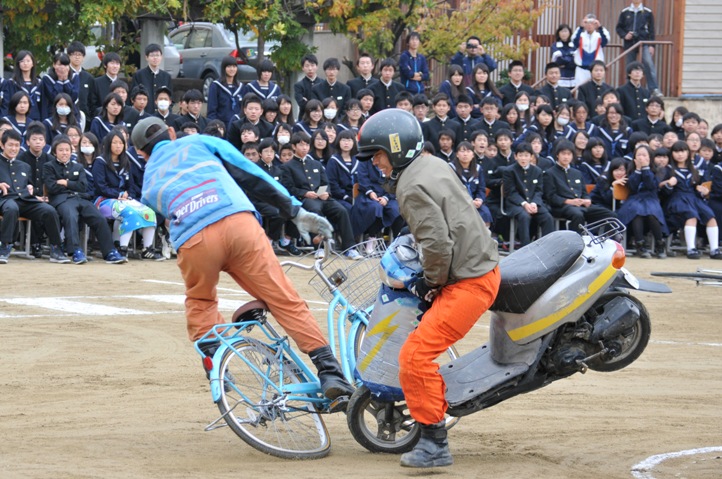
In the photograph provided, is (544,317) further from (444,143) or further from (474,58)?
(474,58)

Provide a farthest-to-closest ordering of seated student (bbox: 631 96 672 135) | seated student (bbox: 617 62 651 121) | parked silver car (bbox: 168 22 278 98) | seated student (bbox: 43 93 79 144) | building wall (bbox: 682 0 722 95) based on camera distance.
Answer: parked silver car (bbox: 168 22 278 98)
building wall (bbox: 682 0 722 95)
seated student (bbox: 617 62 651 121)
seated student (bbox: 631 96 672 135)
seated student (bbox: 43 93 79 144)

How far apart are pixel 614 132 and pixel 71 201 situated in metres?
8.73

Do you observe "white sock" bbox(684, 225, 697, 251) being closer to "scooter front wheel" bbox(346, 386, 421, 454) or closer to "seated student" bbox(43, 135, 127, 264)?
"seated student" bbox(43, 135, 127, 264)

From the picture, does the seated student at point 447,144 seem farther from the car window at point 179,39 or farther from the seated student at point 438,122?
the car window at point 179,39

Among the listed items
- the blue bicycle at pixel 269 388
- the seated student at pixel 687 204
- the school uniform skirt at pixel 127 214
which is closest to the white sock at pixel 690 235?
the seated student at pixel 687 204

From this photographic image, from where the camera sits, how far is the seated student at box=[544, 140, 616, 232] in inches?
693

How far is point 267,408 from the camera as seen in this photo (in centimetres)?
643

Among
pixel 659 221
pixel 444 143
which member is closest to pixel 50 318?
pixel 444 143

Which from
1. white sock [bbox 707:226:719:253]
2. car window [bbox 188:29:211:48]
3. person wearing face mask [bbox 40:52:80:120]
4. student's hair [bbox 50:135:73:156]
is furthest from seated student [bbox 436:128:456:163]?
car window [bbox 188:29:211:48]

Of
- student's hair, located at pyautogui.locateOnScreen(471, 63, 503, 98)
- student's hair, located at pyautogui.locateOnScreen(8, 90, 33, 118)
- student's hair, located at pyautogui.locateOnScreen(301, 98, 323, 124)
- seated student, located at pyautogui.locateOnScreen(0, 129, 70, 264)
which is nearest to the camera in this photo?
seated student, located at pyautogui.locateOnScreen(0, 129, 70, 264)

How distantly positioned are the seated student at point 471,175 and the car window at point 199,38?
11.6 m

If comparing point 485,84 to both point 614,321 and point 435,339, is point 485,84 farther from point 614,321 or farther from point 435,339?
point 435,339

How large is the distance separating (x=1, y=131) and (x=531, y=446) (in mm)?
10843

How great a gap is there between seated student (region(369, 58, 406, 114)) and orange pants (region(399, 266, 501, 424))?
1327cm
